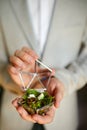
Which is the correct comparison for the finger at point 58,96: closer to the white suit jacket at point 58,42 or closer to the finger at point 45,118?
the finger at point 45,118

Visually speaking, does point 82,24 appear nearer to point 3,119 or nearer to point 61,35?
point 61,35

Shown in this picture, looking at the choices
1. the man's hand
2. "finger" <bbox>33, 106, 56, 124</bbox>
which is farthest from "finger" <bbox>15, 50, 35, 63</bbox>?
"finger" <bbox>33, 106, 56, 124</bbox>

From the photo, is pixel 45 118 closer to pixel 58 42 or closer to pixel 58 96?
A: pixel 58 96

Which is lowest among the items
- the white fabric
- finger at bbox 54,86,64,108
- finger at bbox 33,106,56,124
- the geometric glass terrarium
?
finger at bbox 33,106,56,124

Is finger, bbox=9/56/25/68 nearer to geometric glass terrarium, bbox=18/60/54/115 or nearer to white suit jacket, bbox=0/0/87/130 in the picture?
geometric glass terrarium, bbox=18/60/54/115

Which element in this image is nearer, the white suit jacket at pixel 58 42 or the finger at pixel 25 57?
the finger at pixel 25 57

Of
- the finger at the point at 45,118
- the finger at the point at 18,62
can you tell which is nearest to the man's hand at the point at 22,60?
the finger at the point at 18,62

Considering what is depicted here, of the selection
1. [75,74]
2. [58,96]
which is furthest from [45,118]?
[75,74]
